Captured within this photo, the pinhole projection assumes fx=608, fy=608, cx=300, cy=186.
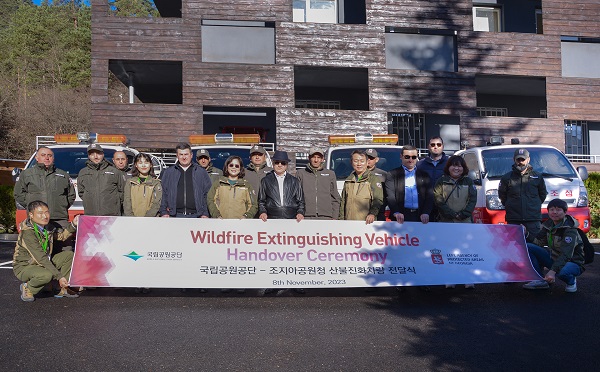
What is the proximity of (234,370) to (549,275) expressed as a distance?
4422mm

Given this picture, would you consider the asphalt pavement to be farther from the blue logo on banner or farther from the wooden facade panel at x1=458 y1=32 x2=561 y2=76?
the wooden facade panel at x1=458 y1=32 x2=561 y2=76

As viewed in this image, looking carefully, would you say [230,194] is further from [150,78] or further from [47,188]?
[150,78]

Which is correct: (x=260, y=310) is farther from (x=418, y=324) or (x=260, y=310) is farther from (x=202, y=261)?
(x=418, y=324)

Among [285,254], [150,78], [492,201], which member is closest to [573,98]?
[492,201]

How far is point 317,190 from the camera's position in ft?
25.6

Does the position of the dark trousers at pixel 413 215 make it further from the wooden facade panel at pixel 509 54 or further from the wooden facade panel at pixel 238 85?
the wooden facade panel at pixel 509 54

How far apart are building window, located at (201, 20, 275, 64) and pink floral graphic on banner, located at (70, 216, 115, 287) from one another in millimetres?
12517

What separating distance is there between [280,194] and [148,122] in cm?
1219

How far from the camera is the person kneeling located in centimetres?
700

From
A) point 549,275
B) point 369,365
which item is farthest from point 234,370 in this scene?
point 549,275

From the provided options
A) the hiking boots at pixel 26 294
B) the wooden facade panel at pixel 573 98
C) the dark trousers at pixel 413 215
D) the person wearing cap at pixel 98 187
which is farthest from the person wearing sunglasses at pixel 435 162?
the wooden facade panel at pixel 573 98

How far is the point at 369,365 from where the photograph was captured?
4.55 metres

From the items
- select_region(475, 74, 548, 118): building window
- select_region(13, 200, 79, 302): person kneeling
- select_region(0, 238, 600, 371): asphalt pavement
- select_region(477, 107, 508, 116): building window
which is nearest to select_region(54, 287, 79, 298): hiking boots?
select_region(13, 200, 79, 302): person kneeling

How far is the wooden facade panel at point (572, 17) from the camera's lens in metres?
20.9
